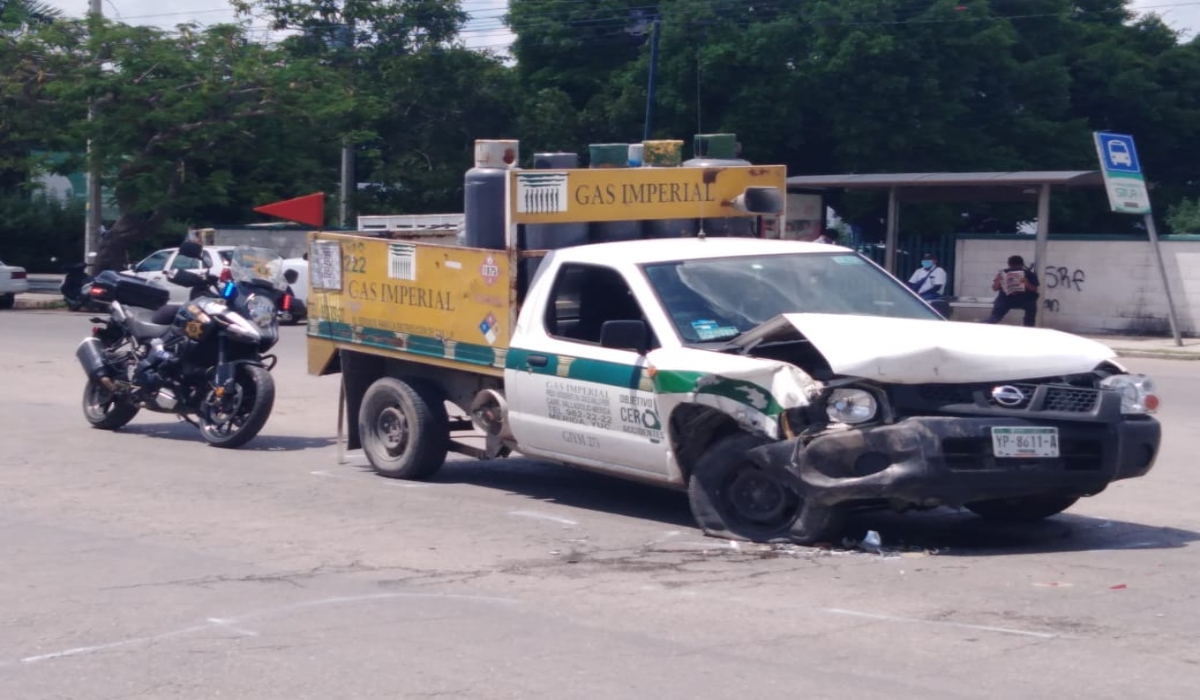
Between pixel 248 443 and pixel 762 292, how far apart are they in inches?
209

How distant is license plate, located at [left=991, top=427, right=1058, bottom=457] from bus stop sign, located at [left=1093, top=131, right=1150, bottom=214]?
1572 cm

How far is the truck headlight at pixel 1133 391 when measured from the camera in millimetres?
7828

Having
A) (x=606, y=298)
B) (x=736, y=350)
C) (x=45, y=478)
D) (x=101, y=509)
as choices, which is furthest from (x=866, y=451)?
(x=45, y=478)

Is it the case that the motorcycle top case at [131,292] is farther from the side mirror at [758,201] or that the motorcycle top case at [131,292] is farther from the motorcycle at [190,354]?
the side mirror at [758,201]

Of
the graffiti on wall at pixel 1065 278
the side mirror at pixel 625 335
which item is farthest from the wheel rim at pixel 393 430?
the graffiti on wall at pixel 1065 278

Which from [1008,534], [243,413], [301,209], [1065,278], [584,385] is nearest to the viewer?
[1008,534]

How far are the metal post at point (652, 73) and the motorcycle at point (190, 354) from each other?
22.6m

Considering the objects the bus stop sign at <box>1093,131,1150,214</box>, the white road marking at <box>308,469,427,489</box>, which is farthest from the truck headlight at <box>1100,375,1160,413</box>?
the bus stop sign at <box>1093,131,1150,214</box>

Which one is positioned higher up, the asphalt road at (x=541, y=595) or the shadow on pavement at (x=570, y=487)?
the shadow on pavement at (x=570, y=487)

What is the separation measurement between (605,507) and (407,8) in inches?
1333

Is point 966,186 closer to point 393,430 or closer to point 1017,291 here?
point 1017,291

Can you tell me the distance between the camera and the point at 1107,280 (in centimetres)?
2539

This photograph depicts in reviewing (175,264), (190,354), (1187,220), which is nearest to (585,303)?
(190,354)

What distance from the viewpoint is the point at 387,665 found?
5.82 meters
